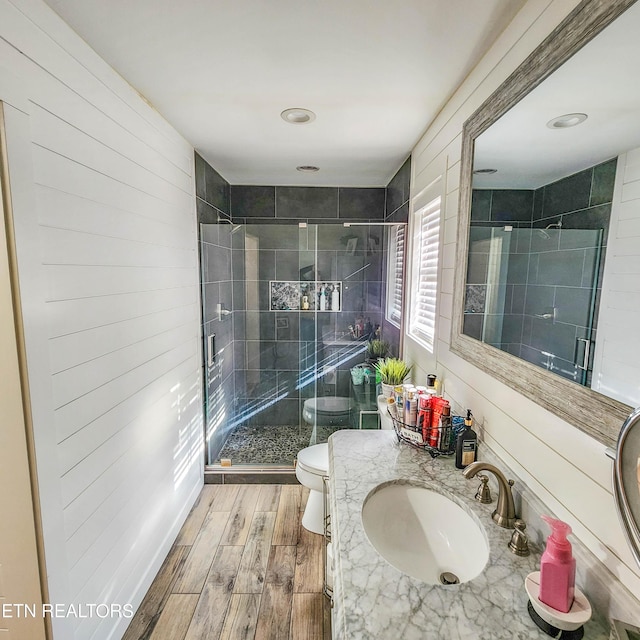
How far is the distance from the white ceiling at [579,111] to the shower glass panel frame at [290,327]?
74.3 inches

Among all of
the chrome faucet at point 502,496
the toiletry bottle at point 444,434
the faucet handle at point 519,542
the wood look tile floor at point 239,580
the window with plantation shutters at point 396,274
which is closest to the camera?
the faucet handle at point 519,542

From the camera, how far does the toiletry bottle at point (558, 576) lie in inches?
29.0

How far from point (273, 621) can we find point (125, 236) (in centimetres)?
191

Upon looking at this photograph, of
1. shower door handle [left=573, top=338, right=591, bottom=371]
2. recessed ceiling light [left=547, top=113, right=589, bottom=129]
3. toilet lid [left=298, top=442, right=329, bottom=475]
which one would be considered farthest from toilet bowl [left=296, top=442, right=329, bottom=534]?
recessed ceiling light [left=547, top=113, right=589, bottom=129]

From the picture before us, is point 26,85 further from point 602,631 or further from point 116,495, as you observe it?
point 602,631

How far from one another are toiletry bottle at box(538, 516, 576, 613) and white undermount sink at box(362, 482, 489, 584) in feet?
0.78

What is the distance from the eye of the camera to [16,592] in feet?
3.70

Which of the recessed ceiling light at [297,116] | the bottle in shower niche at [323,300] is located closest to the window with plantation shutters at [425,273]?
the recessed ceiling light at [297,116]

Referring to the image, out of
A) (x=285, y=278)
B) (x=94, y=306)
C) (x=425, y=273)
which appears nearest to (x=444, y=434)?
(x=425, y=273)

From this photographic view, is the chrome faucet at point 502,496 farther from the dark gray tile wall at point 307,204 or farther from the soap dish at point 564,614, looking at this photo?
the dark gray tile wall at point 307,204

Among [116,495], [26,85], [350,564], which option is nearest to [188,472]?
[116,495]

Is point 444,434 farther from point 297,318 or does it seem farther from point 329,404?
point 297,318

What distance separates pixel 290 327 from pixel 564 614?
2.86 m

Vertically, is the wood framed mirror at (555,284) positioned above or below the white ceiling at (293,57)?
below
